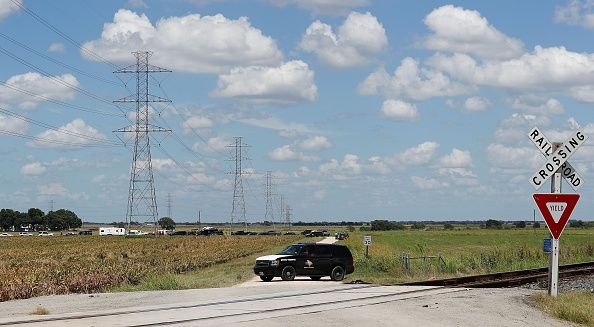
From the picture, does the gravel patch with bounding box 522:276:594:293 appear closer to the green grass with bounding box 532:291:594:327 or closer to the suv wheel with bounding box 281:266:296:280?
the green grass with bounding box 532:291:594:327

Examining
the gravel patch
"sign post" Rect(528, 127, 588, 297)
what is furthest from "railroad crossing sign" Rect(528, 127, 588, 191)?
the gravel patch

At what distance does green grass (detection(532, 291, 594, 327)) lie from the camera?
59.7 feet

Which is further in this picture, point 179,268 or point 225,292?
point 179,268

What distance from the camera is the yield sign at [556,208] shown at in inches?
768

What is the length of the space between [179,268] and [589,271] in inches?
826

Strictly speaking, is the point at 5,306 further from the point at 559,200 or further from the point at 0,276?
the point at 559,200

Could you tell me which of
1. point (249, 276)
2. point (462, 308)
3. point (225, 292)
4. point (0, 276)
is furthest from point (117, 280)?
point (462, 308)

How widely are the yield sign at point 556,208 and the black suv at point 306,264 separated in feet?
48.4

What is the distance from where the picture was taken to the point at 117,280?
32.4 metres

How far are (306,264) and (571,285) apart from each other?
10.1m

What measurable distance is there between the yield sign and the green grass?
176 cm

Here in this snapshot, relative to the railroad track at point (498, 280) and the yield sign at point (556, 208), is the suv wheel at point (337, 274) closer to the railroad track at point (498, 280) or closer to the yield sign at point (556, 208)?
the railroad track at point (498, 280)

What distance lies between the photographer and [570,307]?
19188 mm

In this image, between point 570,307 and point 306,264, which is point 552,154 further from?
point 306,264
